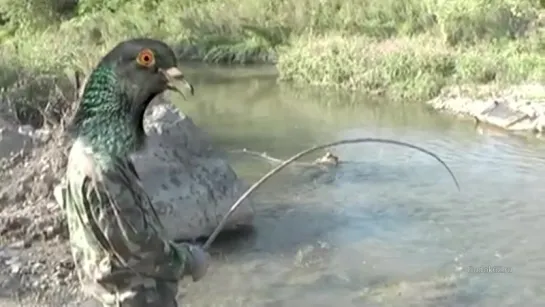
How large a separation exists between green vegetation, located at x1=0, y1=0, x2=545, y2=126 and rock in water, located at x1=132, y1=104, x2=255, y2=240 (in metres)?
1.15

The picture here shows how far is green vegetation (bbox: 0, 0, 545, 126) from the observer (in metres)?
15.2

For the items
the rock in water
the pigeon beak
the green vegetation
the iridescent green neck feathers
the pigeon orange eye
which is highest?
the pigeon orange eye

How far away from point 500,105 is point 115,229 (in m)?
13.9

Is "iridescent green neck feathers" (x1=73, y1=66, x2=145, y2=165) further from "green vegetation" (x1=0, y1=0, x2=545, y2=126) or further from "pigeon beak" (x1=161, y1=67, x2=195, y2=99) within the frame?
"green vegetation" (x1=0, y1=0, x2=545, y2=126)

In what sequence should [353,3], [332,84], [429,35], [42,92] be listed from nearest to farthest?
1. [42,92]
2. [332,84]
3. [429,35]
4. [353,3]

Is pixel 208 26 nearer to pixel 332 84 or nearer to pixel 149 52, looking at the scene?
pixel 332 84

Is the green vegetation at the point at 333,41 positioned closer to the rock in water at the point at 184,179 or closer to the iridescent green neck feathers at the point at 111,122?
the rock in water at the point at 184,179

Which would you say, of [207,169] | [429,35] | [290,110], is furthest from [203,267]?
[429,35]

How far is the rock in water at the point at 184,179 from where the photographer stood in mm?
9078

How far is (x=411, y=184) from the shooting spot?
36.8 ft

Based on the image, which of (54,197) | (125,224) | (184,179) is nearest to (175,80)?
(125,224)

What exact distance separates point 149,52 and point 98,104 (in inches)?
7.2

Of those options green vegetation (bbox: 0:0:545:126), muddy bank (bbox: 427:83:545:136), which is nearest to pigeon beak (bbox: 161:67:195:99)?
green vegetation (bbox: 0:0:545:126)

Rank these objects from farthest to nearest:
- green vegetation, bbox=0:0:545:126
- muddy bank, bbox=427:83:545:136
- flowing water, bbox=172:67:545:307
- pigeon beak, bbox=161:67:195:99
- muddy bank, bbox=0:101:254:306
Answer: green vegetation, bbox=0:0:545:126 < muddy bank, bbox=427:83:545:136 < flowing water, bbox=172:67:545:307 < muddy bank, bbox=0:101:254:306 < pigeon beak, bbox=161:67:195:99
